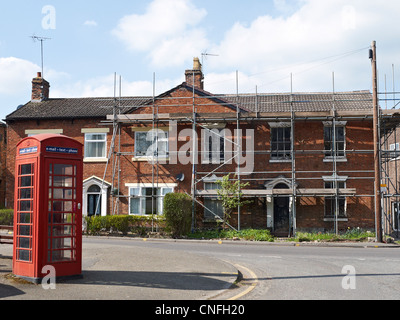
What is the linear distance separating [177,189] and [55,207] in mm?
16922

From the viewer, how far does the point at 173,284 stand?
30.7 ft

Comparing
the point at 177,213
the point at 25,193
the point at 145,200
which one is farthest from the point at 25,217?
the point at 145,200

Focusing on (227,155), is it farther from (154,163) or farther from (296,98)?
(296,98)

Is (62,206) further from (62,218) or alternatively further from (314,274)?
(314,274)

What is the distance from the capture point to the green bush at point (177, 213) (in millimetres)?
22344

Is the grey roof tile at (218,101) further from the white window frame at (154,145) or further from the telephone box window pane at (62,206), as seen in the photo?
the telephone box window pane at (62,206)

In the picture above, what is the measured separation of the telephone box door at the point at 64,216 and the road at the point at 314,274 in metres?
3.31

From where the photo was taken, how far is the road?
8.73 metres

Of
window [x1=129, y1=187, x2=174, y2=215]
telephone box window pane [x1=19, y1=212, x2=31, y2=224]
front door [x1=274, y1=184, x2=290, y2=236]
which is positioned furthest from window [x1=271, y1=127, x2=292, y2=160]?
telephone box window pane [x1=19, y1=212, x2=31, y2=224]

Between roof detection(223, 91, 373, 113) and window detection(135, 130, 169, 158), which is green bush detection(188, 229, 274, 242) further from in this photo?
roof detection(223, 91, 373, 113)

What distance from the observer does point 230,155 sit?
1005 inches

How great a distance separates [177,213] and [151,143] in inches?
231

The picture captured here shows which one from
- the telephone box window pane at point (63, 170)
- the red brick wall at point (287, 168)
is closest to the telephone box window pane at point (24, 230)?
the telephone box window pane at point (63, 170)
